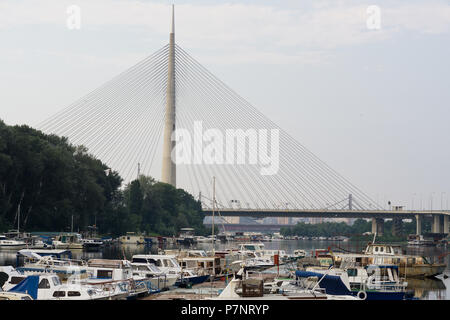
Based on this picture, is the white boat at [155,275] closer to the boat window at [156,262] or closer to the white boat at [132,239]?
the boat window at [156,262]

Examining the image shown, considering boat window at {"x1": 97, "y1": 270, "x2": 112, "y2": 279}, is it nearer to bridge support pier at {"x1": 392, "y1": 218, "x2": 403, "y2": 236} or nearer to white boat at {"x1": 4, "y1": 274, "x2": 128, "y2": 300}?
white boat at {"x1": 4, "y1": 274, "x2": 128, "y2": 300}

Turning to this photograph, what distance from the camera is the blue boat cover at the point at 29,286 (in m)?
26.7

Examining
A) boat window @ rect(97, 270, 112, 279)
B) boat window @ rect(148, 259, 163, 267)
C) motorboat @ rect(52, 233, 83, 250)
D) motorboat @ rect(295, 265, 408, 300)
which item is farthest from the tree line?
motorboat @ rect(295, 265, 408, 300)

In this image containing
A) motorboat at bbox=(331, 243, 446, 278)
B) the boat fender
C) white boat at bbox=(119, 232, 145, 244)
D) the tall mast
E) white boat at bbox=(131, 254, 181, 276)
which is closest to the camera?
the boat fender

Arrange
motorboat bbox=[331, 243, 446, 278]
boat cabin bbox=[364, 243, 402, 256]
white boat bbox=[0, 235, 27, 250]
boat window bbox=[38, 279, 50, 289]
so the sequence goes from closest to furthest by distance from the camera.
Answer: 1. boat window bbox=[38, 279, 50, 289]
2. motorboat bbox=[331, 243, 446, 278]
3. boat cabin bbox=[364, 243, 402, 256]
4. white boat bbox=[0, 235, 27, 250]

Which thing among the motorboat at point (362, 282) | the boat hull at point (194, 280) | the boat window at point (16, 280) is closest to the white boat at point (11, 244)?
the boat hull at point (194, 280)

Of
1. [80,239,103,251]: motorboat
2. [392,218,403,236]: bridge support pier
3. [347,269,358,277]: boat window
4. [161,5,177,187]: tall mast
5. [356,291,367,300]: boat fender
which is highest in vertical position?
[161,5,177,187]: tall mast

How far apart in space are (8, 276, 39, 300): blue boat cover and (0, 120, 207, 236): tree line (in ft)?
149

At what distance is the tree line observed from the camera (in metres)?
74.4

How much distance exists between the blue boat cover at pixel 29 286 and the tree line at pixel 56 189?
1790 inches

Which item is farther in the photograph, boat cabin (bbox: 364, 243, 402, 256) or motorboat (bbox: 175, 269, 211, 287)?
boat cabin (bbox: 364, 243, 402, 256)

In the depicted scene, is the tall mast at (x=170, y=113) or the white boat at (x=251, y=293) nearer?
the white boat at (x=251, y=293)

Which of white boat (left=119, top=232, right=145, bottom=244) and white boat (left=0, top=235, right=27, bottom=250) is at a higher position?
white boat (left=0, top=235, right=27, bottom=250)
